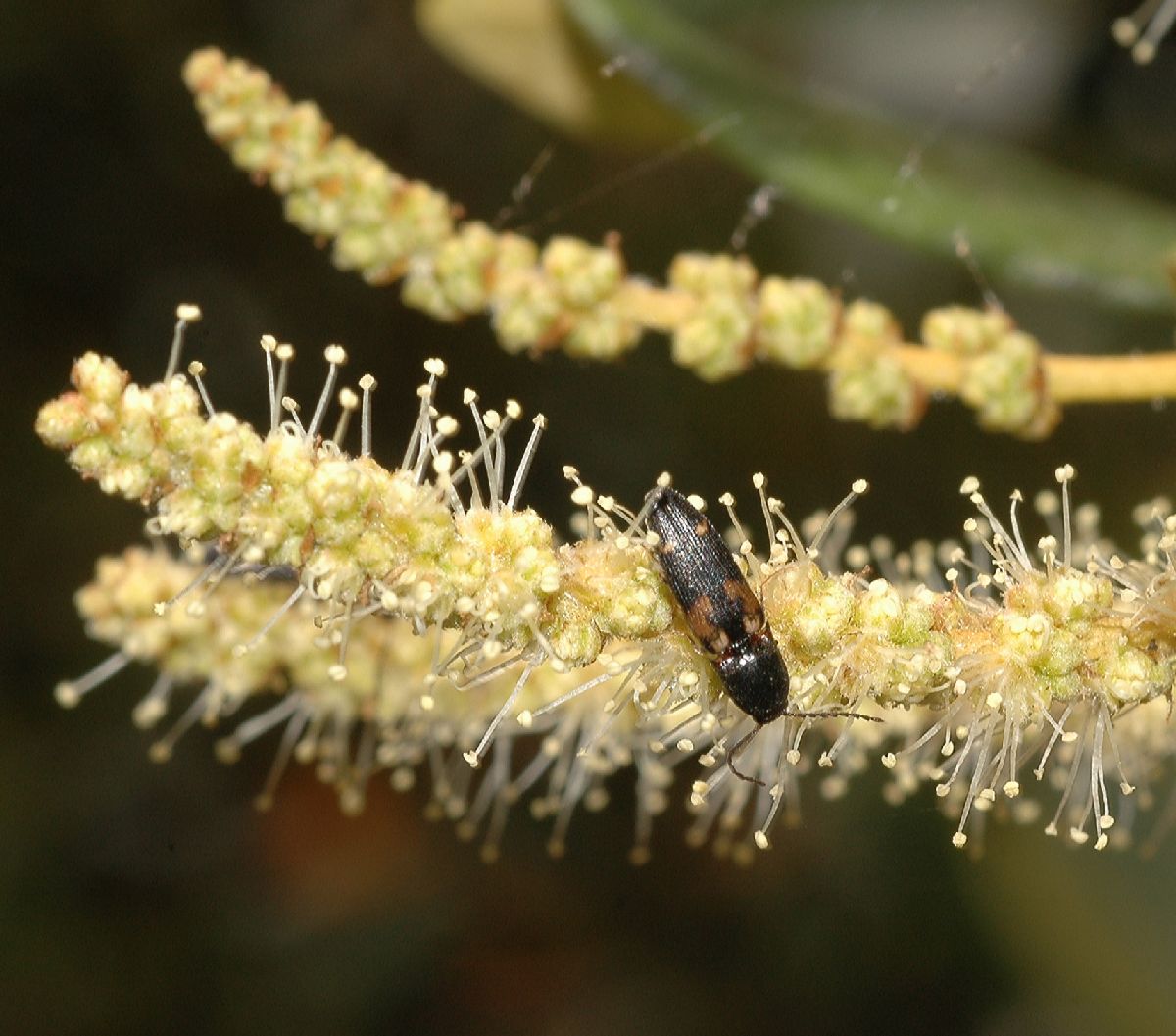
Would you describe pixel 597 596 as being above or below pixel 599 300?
below

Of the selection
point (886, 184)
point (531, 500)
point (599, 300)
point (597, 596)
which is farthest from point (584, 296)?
point (531, 500)

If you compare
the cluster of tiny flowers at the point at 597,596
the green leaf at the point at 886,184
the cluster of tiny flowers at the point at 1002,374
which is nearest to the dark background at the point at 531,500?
the green leaf at the point at 886,184

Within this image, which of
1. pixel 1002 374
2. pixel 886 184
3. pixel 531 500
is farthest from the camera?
pixel 531 500

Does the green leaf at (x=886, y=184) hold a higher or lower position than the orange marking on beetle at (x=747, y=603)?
higher

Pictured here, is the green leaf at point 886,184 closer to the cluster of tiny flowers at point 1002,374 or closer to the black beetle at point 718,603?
the cluster of tiny flowers at point 1002,374

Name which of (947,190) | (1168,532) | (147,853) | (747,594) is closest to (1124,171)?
(947,190)

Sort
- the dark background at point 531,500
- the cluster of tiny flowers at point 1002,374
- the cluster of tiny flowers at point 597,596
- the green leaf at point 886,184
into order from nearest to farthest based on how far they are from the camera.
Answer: the cluster of tiny flowers at point 597,596 → the cluster of tiny flowers at point 1002,374 → the green leaf at point 886,184 → the dark background at point 531,500

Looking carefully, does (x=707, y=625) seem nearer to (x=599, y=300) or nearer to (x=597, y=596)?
(x=597, y=596)
